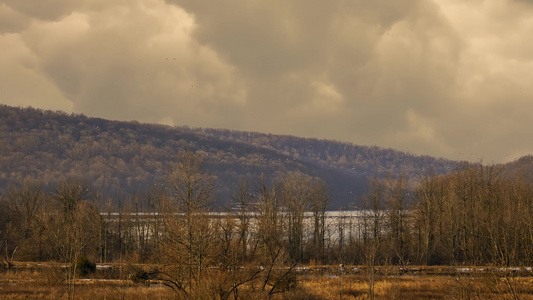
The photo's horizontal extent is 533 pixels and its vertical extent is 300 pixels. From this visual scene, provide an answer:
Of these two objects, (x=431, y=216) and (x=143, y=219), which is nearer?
(x=431, y=216)

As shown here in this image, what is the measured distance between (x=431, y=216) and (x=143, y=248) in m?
43.0

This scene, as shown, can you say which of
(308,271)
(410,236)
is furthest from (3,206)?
(410,236)

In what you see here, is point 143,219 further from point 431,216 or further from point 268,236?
point 268,236

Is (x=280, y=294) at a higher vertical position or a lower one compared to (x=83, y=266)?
higher

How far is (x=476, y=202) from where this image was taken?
7544cm

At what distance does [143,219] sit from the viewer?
9438 cm

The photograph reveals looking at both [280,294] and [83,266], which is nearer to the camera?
[280,294]

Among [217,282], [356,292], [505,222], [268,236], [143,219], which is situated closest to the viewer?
[217,282]

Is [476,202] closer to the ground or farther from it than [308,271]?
farther from it

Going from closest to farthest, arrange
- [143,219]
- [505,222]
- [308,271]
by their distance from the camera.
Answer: [308,271] → [505,222] → [143,219]

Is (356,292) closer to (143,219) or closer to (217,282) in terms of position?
(217,282)

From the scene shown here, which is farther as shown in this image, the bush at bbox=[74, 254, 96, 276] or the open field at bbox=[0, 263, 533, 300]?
the bush at bbox=[74, 254, 96, 276]

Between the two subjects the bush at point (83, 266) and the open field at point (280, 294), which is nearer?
the open field at point (280, 294)

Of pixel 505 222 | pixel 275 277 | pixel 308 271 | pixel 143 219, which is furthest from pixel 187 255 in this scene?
pixel 143 219
